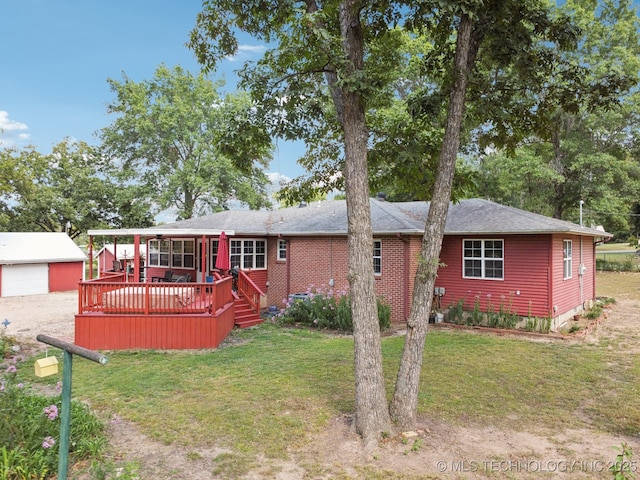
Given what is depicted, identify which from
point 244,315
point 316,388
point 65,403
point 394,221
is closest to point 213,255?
point 244,315

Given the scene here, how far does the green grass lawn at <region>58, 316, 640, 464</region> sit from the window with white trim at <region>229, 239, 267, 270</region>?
6.09 meters

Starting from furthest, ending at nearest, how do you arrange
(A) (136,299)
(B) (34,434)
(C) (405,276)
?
(C) (405,276), (A) (136,299), (B) (34,434)

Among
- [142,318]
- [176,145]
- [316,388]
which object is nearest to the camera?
[316,388]

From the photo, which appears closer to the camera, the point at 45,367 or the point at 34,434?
the point at 45,367

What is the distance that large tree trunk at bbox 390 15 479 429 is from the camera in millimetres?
4703

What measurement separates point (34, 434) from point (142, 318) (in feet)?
17.8

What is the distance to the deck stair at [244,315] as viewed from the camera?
39.4 feet

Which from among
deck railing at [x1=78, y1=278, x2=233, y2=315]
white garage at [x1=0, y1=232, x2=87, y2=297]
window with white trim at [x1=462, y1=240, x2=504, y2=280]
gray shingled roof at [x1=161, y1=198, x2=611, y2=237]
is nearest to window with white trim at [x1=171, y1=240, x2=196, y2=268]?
gray shingled roof at [x1=161, y1=198, x2=611, y2=237]

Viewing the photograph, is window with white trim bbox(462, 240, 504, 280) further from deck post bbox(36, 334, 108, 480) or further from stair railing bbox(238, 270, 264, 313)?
deck post bbox(36, 334, 108, 480)

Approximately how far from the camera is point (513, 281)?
1166cm

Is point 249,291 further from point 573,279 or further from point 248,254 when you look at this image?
point 573,279

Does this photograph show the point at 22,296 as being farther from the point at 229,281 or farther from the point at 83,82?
the point at 229,281

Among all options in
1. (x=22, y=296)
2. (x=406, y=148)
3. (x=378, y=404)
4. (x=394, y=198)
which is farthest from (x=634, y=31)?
(x=22, y=296)

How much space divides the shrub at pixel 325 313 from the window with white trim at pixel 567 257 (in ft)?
18.2
